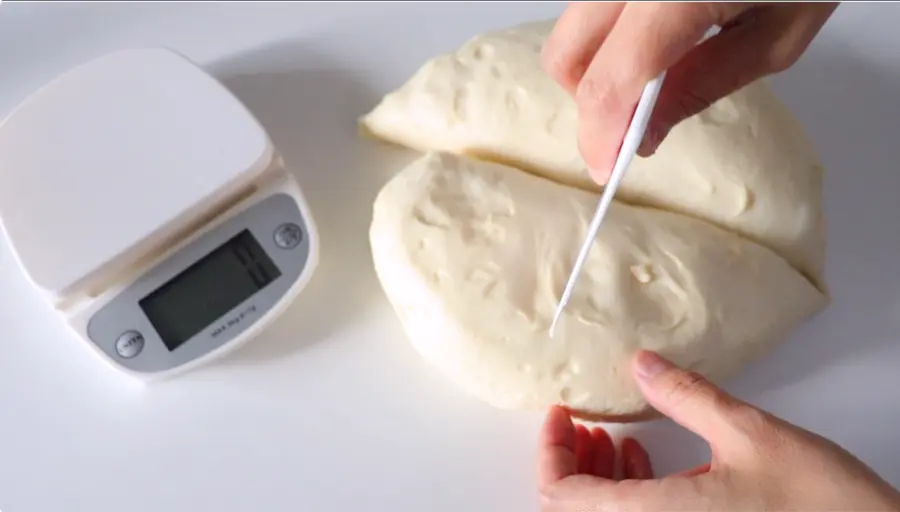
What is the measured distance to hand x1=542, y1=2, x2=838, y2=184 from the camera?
1.84ft

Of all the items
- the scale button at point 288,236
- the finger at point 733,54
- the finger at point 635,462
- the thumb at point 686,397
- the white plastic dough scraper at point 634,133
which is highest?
the white plastic dough scraper at point 634,133

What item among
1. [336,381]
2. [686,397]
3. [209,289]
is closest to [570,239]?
[686,397]

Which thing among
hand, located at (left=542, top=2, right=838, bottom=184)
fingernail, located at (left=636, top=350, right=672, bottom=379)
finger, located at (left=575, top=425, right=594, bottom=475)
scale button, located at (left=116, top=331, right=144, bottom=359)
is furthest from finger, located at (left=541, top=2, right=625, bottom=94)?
scale button, located at (left=116, top=331, right=144, bottom=359)

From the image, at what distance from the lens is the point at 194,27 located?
108cm

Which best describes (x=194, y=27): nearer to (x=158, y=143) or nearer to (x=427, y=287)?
(x=158, y=143)

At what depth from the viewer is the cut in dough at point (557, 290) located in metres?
0.79

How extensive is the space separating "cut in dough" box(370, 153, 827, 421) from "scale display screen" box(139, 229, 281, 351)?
148 millimetres

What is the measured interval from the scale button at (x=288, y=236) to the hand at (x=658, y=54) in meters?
0.36

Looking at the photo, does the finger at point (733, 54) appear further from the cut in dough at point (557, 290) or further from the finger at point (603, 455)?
the finger at point (603, 455)

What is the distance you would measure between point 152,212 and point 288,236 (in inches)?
6.1

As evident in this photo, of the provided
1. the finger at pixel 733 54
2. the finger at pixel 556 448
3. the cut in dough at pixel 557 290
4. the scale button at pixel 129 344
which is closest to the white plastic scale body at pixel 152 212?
the scale button at pixel 129 344

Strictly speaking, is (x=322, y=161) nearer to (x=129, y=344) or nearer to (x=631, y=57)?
(x=129, y=344)

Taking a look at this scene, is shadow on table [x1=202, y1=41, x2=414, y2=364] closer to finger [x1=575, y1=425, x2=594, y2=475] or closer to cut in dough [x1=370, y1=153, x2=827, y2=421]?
cut in dough [x1=370, y1=153, x2=827, y2=421]

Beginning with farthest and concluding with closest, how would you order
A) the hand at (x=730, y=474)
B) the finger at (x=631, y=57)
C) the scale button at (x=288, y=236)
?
the scale button at (x=288, y=236) → the hand at (x=730, y=474) → the finger at (x=631, y=57)
